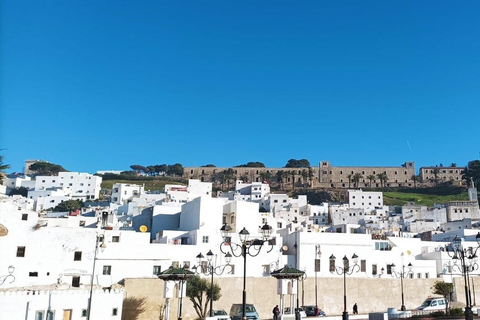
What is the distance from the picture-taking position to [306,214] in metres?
93.4

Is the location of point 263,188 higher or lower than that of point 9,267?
higher

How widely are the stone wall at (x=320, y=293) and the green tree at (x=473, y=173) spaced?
4025 inches

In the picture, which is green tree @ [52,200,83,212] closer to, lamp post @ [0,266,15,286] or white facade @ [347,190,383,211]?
lamp post @ [0,266,15,286]

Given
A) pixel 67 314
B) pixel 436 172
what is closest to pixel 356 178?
pixel 436 172

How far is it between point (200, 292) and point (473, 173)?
126 meters

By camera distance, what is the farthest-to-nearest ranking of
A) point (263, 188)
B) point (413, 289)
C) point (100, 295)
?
point (263, 188)
point (413, 289)
point (100, 295)

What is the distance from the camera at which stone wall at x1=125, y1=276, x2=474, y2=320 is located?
31.0 meters

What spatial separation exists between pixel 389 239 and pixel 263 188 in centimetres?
6567

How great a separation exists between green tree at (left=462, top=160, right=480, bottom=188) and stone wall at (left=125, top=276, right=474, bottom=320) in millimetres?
Result: 102230

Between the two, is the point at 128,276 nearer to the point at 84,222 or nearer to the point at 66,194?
the point at 84,222

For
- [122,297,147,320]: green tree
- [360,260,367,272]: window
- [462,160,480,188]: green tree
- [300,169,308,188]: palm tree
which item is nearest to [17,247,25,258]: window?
[122,297,147,320]: green tree

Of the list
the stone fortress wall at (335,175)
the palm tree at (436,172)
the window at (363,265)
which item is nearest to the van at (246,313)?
the window at (363,265)

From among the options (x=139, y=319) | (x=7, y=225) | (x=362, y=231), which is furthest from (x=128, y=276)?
(x=362, y=231)

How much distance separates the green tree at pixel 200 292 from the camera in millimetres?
29875
